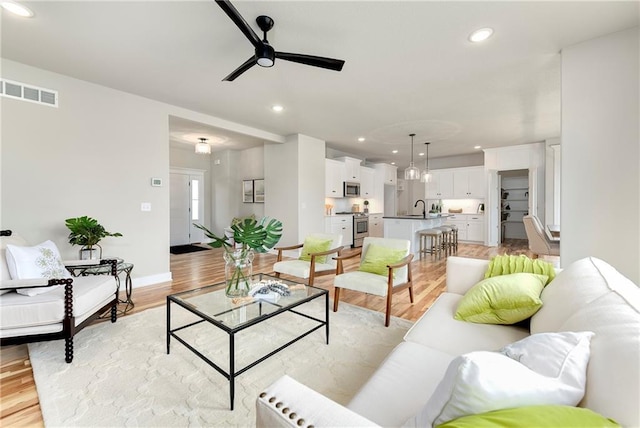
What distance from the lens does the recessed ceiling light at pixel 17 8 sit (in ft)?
6.78

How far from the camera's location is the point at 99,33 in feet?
7.96

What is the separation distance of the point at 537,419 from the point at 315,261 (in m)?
2.80

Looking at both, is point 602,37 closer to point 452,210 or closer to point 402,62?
point 402,62

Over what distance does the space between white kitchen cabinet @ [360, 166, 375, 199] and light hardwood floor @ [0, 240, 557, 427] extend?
2.88 m

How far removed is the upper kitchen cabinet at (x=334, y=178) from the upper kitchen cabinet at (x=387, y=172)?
2.05 m

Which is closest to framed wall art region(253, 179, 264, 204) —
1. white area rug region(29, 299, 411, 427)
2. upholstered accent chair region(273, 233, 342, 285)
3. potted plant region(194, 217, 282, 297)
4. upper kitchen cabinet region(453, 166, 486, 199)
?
upholstered accent chair region(273, 233, 342, 285)

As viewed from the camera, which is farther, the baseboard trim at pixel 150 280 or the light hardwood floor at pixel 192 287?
the baseboard trim at pixel 150 280

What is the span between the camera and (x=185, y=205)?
296 inches

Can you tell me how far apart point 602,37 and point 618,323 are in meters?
2.98

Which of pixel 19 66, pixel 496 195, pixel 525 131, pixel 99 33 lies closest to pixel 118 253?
pixel 19 66

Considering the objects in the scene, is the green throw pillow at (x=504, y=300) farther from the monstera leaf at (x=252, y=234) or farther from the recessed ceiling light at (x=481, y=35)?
the recessed ceiling light at (x=481, y=35)

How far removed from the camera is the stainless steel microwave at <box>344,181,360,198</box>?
7344mm

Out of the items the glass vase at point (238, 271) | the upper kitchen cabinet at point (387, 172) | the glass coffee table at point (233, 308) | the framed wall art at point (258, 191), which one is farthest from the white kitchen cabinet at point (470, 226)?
the glass vase at point (238, 271)

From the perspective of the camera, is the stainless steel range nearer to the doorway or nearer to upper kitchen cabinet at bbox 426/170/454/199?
upper kitchen cabinet at bbox 426/170/454/199
